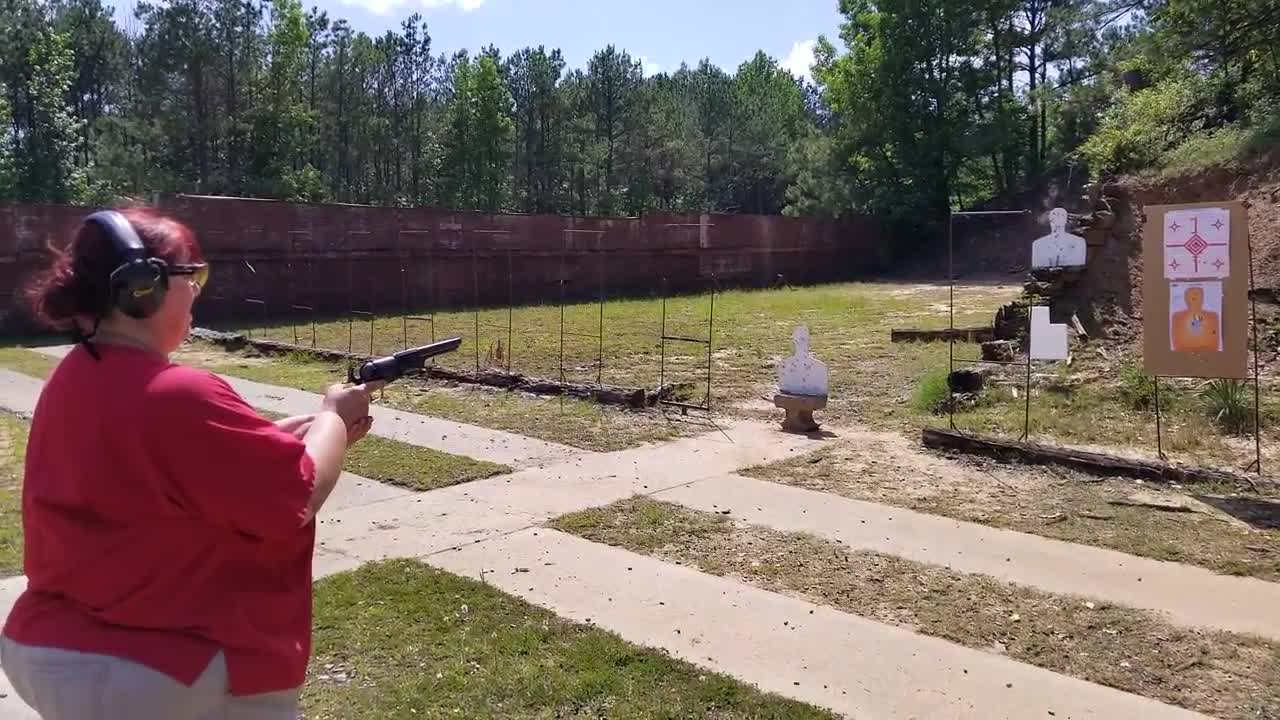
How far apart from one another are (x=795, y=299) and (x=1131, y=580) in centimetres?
2287

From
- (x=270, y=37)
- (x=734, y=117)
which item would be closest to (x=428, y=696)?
(x=270, y=37)

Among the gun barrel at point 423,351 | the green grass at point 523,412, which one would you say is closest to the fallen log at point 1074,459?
the green grass at point 523,412

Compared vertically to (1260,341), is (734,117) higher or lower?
higher

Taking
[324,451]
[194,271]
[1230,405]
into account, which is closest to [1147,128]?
[1230,405]

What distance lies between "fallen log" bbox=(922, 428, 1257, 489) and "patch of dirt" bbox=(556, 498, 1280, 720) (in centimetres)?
279

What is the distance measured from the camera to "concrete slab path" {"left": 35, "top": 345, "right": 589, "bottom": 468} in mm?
8680

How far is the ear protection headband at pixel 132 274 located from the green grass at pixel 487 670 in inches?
99.2

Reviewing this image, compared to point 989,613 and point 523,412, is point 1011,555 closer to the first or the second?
point 989,613

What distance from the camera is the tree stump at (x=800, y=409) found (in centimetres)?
968

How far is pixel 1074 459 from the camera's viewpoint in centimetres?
778

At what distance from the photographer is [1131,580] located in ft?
17.7

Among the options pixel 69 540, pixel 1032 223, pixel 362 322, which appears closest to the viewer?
pixel 69 540

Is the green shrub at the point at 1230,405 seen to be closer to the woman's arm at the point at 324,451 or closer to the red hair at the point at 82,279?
the woman's arm at the point at 324,451

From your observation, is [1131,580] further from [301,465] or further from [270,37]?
[270,37]
